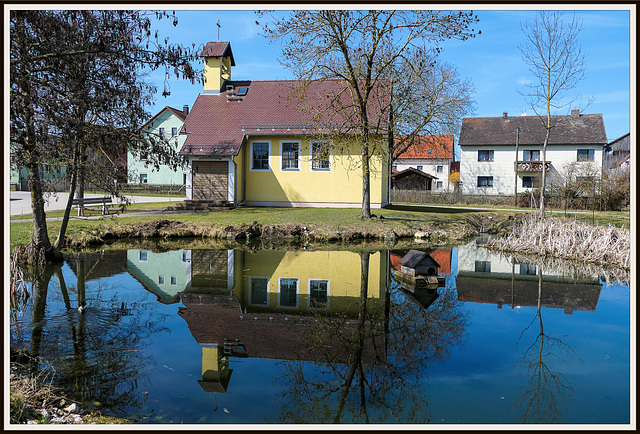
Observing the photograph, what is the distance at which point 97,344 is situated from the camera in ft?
20.5

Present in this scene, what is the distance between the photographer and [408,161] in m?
55.2

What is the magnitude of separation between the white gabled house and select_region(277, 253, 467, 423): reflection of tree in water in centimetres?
3995

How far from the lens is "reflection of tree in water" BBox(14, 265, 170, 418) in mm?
4953

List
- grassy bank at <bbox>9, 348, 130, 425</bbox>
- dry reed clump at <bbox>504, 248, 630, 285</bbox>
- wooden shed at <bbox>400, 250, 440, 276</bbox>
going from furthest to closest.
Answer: dry reed clump at <bbox>504, 248, 630, 285</bbox> < wooden shed at <bbox>400, 250, 440, 276</bbox> < grassy bank at <bbox>9, 348, 130, 425</bbox>

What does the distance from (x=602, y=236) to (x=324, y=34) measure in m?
11.8

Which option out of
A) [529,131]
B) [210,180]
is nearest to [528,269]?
[210,180]

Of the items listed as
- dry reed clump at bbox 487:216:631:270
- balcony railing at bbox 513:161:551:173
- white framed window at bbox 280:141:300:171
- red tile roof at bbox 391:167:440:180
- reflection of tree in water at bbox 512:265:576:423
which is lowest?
reflection of tree in water at bbox 512:265:576:423

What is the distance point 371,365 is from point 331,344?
875mm

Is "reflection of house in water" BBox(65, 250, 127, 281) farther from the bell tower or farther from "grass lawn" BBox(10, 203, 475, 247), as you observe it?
the bell tower

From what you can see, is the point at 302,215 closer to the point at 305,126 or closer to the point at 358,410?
the point at 305,126

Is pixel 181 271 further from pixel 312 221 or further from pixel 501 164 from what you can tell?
pixel 501 164

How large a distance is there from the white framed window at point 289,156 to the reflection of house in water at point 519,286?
542 inches

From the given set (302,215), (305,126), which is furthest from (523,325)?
(305,126)

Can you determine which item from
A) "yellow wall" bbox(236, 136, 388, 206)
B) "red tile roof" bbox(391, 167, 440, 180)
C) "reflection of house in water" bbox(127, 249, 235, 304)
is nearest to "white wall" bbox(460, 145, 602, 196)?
"red tile roof" bbox(391, 167, 440, 180)
